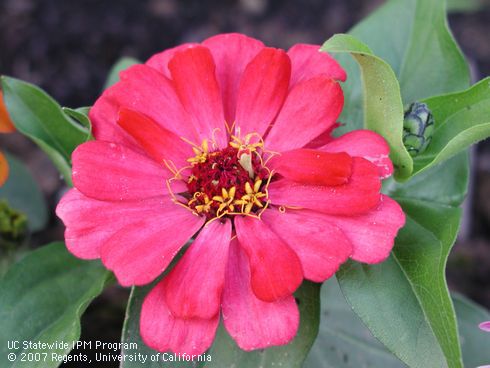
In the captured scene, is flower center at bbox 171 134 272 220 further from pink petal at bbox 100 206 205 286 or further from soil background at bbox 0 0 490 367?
soil background at bbox 0 0 490 367

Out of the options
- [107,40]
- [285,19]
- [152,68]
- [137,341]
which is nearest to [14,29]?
[107,40]

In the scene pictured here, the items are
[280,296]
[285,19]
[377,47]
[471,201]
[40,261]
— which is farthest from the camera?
[285,19]

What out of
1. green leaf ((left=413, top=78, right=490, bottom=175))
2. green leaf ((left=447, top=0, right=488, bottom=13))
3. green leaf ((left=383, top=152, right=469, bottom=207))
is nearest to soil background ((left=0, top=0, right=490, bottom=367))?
green leaf ((left=447, top=0, right=488, bottom=13))

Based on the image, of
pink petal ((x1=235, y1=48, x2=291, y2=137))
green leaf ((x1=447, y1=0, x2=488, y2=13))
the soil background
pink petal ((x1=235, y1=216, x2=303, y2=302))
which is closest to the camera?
pink petal ((x1=235, y1=216, x2=303, y2=302))

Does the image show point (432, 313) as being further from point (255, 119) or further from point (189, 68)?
point (189, 68)

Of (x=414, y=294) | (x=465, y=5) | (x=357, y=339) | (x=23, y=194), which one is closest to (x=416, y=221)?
(x=414, y=294)

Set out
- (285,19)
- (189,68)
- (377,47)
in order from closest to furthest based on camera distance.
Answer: (189,68) < (377,47) < (285,19)

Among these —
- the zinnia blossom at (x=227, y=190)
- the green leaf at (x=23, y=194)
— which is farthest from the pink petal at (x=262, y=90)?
the green leaf at (x=23, y=194)
